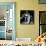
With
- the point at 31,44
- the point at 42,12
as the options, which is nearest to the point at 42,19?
the point at 42,12

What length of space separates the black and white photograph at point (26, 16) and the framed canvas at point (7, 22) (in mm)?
336

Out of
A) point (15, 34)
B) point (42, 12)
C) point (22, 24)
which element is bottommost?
point (15, 34)

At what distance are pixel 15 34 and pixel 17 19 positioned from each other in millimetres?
539

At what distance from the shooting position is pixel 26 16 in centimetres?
507

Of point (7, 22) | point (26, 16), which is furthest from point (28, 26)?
point (7, 22)

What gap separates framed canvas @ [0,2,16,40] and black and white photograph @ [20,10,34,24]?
1.10 feet

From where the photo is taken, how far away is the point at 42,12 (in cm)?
500

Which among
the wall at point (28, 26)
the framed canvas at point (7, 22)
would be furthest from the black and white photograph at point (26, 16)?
the framed canvas at point (7, 22)

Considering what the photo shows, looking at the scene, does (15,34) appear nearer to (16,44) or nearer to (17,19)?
(17,19)

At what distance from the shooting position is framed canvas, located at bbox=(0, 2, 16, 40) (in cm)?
511

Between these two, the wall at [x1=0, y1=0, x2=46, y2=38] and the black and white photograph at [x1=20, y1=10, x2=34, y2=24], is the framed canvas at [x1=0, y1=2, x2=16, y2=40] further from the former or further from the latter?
the black and white photograph at [x1=20, y1=10, x2=34, y2=24]

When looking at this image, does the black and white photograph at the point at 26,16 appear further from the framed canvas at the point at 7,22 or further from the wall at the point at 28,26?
the framed canvas at the point at 7,22

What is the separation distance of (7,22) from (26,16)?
724 mm

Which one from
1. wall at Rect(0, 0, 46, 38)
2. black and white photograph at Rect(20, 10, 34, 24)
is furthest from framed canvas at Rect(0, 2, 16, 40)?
black and white photograph at Rect(20, 10, 34, 24)
